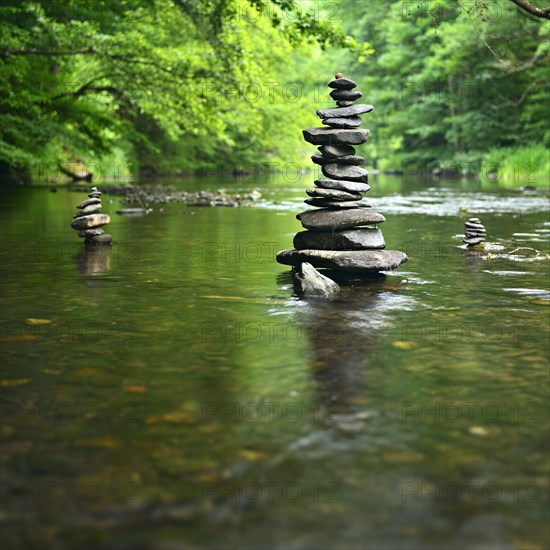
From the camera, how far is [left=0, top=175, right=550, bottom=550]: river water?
99.2 inches

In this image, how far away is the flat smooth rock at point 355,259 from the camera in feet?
25.5

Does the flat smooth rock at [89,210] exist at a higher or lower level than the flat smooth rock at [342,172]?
lower

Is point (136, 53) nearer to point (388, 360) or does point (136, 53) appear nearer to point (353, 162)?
point (353, 162)

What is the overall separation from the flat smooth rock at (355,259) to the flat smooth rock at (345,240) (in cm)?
10

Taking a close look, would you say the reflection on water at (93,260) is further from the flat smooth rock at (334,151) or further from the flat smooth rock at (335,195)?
the flat smooth rock at (334,151)

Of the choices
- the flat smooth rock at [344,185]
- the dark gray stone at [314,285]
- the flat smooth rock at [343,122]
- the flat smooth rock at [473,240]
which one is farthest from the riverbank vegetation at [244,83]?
the dark gray stone at [314,285]

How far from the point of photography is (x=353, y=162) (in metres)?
8.48

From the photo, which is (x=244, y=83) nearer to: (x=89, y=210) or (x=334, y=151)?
(x=89, y=210)

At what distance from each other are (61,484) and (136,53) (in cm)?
1631

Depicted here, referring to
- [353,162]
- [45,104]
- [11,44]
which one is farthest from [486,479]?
[45,104]

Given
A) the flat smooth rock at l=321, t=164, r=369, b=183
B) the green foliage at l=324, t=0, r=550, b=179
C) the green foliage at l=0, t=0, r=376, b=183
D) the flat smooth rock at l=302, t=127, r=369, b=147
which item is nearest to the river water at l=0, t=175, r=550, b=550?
the flat smooth rock at l=321, t=164, r=369, b=183

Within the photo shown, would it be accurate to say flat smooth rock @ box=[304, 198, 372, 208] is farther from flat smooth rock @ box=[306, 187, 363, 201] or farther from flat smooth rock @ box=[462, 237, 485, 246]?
flat smooth rock @ box=[462, 237, 485, 246]

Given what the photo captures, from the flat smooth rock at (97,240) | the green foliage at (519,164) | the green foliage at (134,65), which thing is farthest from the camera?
the green foliage at (519,164)

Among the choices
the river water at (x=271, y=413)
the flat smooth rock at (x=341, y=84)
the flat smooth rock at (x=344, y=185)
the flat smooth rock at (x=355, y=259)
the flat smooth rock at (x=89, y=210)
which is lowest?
the river water at (x=271, y=413)
